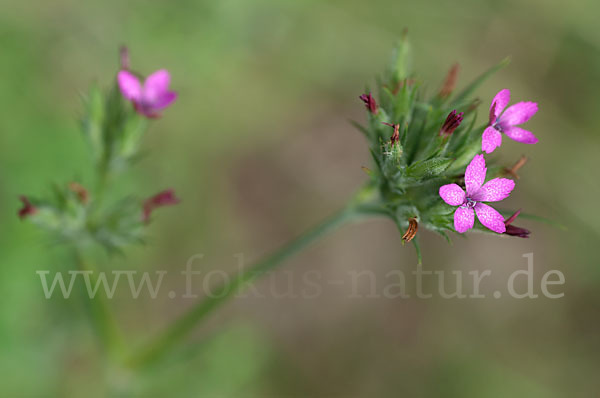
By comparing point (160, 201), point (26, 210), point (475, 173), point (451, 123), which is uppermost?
point (451, 123)

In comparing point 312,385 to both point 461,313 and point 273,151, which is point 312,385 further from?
point 273,151

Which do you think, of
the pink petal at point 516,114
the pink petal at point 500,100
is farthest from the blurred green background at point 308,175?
the pink petal at point 500,100

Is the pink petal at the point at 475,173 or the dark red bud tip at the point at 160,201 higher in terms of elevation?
the pink petal at the point at 475,173

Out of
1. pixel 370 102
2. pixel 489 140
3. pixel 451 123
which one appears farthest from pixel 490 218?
pixel 370 102

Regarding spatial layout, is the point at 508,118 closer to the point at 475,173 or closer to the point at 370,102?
the point at 475,173

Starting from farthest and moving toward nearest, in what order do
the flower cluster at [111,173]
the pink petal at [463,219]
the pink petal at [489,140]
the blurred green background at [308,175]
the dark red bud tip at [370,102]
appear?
the blurred green background at [308,175] < the flower cluster at [111,173] < the dark red bud tip at [370,102] < the pink petal at [489,140] < the pink petal at [463,219]

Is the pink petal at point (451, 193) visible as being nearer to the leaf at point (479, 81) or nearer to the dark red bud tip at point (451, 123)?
the dark red bud tip at point (451, 123)

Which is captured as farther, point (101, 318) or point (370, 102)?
point (101, 318)
